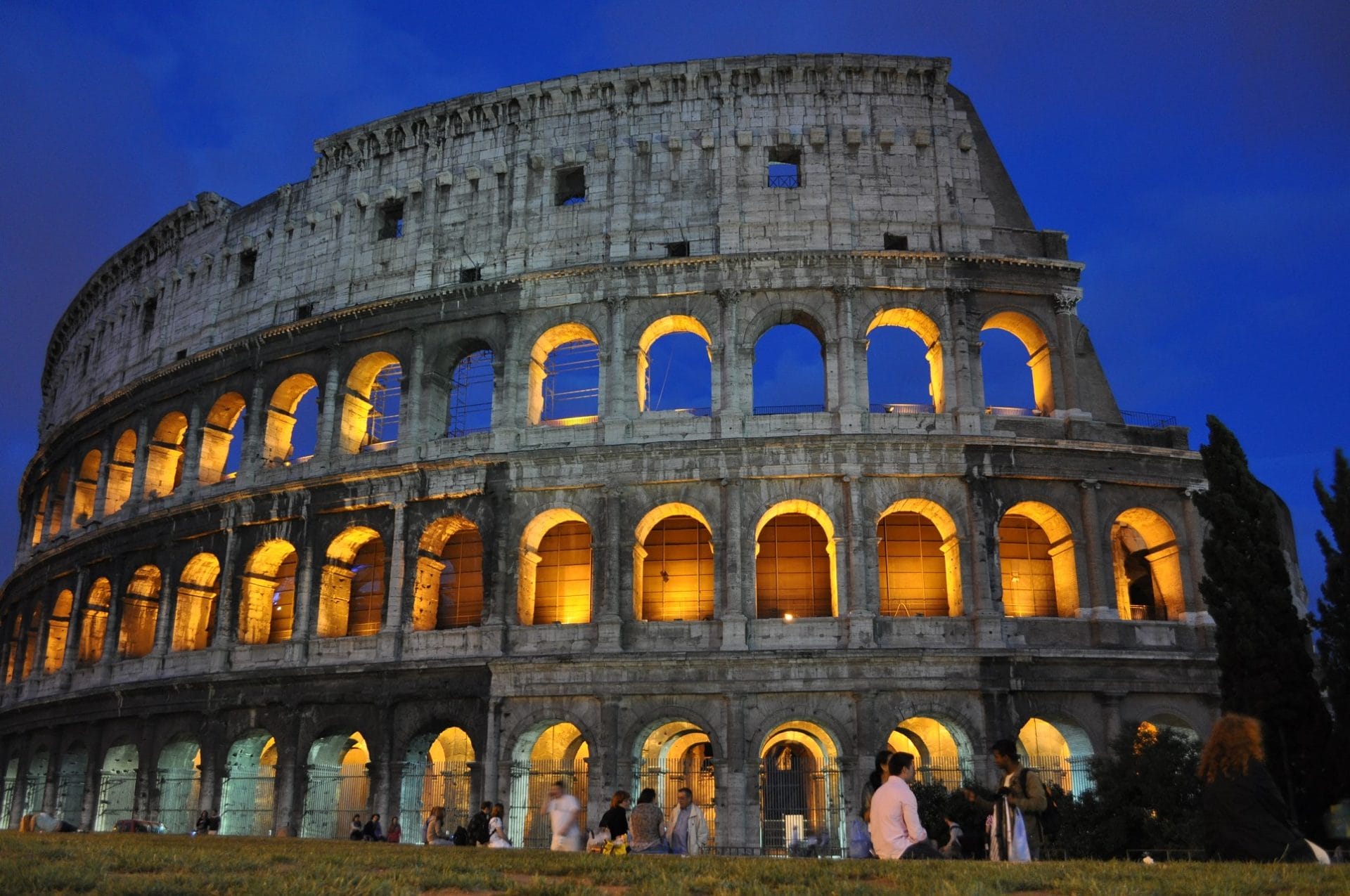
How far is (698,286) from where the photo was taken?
81.5ft

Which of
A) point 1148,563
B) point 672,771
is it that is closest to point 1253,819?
point 672,771

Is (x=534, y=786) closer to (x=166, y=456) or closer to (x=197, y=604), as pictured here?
(x=197, y=604)

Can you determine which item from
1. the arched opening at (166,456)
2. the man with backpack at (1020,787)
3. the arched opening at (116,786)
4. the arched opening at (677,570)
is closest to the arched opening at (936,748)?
the arched opening at (677,570)

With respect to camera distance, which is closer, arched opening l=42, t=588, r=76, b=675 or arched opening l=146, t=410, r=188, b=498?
arched opening l=146, t=410, r=188, b=498

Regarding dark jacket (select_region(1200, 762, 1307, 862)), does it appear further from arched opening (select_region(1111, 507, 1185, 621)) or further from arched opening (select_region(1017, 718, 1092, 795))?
arched opening (select_region(1111, 507, 1185, 621))

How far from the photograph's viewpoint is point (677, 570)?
24594 millimetres

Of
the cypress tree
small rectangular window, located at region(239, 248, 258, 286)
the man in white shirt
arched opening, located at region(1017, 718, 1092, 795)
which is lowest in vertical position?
the man in white shirt

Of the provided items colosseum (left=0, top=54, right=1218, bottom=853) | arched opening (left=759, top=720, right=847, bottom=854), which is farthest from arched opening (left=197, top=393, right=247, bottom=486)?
arched opening (left=759, top=720, right=847, bottom=854)

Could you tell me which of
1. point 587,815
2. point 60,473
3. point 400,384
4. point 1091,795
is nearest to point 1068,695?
point 1091,795

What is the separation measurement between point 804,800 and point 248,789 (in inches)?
506

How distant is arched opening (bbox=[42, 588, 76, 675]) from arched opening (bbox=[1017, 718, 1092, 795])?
2654 centimetres

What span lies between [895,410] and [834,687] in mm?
6431

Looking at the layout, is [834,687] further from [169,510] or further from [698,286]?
[169,510]

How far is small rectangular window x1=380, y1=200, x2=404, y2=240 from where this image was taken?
28172mm
